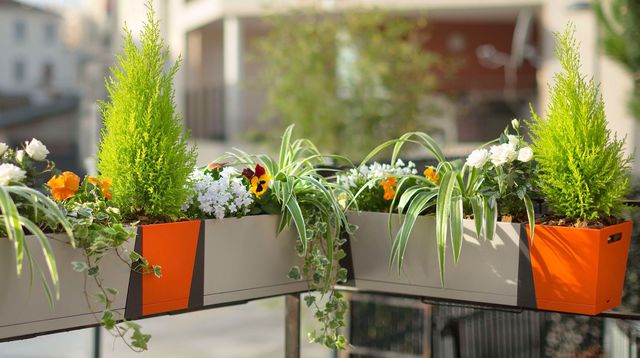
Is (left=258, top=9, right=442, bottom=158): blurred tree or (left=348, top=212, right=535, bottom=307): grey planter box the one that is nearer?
(left=348, top=212, right=535, bottom=307): grey planter box

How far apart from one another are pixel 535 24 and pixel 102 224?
58.3ft

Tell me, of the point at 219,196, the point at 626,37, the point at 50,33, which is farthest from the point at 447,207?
the point at 50,33

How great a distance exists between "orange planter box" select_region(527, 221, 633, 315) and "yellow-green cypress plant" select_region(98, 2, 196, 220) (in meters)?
0.80

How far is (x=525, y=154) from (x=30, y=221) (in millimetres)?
1055

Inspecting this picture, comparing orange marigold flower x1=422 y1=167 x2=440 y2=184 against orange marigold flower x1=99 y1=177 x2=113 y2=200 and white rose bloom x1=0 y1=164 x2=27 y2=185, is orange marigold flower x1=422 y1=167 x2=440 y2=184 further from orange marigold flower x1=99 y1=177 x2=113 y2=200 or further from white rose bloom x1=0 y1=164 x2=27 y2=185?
white rose bloom x1=0 y1=164 x2=27 y2=185

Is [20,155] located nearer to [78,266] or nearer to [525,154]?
[78,266]

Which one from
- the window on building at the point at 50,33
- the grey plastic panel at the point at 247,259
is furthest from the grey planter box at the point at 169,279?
the window on building at the point at 50,33

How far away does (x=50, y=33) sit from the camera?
54.5m

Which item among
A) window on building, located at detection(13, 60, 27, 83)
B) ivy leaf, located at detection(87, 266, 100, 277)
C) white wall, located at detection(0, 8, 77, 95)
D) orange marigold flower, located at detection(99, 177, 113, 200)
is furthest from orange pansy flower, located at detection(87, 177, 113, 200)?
window on building, located at detection(13, 60, 27, 83)

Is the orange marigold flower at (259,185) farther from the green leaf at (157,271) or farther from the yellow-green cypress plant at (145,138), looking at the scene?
the green leaf at (157,271)

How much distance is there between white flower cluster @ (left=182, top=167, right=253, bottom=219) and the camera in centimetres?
193

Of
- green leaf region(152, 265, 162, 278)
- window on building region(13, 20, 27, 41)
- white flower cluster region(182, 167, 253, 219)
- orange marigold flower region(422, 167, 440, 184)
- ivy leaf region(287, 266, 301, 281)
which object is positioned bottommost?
ivy leaf region(287, 266, 301, 281)

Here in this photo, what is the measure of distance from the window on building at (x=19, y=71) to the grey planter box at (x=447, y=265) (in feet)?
179

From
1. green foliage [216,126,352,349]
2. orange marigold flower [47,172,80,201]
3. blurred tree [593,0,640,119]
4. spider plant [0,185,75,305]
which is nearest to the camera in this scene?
spider plant [0,185,75,305]
